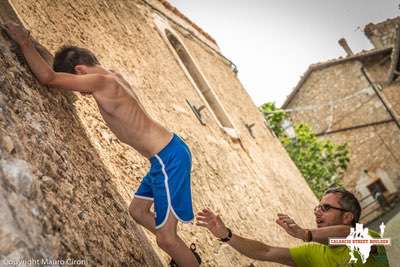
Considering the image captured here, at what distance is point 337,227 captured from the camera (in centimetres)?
260

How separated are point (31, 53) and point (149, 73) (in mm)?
2568

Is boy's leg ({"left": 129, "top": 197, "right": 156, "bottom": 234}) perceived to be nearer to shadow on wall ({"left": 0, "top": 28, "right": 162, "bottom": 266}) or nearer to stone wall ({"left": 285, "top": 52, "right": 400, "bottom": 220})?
shadow on wall ({"left": 0, "top": 28, "right": 162, "bottom": 266})

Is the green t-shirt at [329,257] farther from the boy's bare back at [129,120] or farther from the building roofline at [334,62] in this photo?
the building roofline at [334,62]

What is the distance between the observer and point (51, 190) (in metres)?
1.46

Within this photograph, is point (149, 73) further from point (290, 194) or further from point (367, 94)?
point (367, 94)

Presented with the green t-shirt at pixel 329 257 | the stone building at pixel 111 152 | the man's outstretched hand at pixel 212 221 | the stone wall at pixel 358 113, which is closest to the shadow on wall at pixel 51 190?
the stone building at pixel 111 152

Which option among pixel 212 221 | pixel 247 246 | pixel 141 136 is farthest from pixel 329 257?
pixel 141 136

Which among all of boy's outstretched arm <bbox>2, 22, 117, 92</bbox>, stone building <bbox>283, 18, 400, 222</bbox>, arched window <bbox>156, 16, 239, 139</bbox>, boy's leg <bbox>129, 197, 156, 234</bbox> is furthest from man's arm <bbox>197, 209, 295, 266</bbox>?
stone building <bbox>283, 18, 400, 222</bbox>

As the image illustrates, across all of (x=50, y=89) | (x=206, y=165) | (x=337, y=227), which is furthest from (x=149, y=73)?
(x=337, y=227)

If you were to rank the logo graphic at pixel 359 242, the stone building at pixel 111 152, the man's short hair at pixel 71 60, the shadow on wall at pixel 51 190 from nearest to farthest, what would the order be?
the shadow on wall at pixel 51 190
the stone building at pixel 111 152
the man's short hair at pixel 71 60
the logo graphic at pixel 359 242

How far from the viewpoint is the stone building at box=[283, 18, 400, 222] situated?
17375 mm

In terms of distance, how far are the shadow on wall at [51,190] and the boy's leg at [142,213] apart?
1.8 inches

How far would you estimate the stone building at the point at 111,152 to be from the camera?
1352mm

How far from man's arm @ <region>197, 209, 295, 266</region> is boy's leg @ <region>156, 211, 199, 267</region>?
545mm
